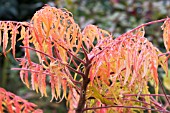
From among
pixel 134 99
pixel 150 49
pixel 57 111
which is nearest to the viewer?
pixel 150 49

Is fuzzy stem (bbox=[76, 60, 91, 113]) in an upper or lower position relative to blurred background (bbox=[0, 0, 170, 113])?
lower

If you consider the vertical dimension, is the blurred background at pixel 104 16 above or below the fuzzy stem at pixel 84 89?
above

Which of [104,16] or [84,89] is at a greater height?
[104,16]

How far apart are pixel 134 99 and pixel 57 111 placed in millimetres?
2068

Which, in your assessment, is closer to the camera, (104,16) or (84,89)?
(84,89)

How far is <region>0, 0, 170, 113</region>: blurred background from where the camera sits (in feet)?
9.28

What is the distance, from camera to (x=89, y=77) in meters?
0.74

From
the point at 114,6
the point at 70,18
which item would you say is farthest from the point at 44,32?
the point at 114,6

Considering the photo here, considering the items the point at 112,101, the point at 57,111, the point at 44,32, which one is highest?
the point at 57,111

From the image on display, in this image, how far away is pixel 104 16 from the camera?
301cm

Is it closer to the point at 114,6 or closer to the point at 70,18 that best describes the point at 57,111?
the point at 114,6

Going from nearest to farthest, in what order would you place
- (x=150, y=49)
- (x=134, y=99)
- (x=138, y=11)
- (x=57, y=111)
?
(x=150, y=49), (x=134, y=99), (x=57, y=111), (x=138, y=11)

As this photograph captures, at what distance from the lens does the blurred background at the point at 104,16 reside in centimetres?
283

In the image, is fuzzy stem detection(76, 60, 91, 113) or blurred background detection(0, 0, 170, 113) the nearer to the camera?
fuzzy stem detection(76, 60, 91, 113)
